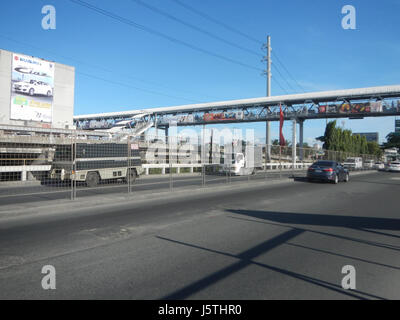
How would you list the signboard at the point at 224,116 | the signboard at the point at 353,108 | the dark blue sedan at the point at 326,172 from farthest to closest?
the signboard at the point at 224,116 → the signboard at the point at 353,108 → the dark blue sedan at the point at 326,172

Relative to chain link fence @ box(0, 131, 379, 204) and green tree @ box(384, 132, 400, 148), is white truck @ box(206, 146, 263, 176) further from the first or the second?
green tree @ box(384, 132, 400, 148)

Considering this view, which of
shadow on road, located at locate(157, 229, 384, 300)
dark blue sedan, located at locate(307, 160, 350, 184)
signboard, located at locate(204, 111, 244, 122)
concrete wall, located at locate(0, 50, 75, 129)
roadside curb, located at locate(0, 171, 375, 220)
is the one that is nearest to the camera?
shadow on road, located at locate(157, 229, 384, 300)

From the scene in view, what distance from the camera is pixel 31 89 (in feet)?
110

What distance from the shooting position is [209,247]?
582 cm

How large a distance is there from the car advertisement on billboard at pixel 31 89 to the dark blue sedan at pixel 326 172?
2871cm

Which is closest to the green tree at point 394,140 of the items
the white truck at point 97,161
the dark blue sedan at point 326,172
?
the dark blue sedan at point 326,172

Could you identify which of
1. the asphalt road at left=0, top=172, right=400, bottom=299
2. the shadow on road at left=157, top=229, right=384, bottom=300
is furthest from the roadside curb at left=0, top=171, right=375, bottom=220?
the shadow on road at left=157, top=229, right=384, bottom=300

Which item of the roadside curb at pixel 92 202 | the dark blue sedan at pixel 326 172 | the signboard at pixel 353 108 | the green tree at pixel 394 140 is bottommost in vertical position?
the roadside curb at pixel 92 202

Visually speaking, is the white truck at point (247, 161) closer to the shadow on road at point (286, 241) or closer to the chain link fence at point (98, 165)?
the chain link fence at point (98, 165)

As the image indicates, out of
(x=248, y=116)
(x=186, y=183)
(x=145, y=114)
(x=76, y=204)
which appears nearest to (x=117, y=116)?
(x=145, y=114)

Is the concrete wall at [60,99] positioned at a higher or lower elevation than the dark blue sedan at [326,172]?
higher

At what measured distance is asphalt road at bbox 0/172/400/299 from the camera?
3.96m

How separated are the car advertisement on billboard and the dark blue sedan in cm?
2871

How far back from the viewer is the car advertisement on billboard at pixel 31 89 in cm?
3212
